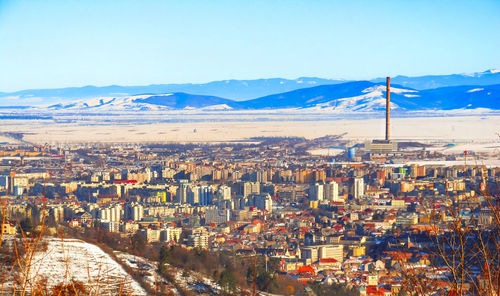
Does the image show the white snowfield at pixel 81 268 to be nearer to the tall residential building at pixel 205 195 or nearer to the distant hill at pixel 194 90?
the tall residential building at pixel 205 195

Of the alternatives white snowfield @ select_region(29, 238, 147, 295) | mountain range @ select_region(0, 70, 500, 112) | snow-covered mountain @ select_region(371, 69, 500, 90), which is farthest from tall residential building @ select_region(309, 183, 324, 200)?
snow-covered mountain @ select_region(371, 69, 500, 90)

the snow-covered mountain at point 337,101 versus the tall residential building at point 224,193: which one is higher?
the snow-covered mountain at point 337,101

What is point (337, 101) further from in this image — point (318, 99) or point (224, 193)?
point (224, 193)


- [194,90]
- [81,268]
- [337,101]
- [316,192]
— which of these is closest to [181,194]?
[316,192]

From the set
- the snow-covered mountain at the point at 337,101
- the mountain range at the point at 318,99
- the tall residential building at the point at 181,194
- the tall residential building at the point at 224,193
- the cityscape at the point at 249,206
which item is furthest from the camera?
the mountain range at the point at 318,99

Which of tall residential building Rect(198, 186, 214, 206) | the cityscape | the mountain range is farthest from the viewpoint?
the mountain range

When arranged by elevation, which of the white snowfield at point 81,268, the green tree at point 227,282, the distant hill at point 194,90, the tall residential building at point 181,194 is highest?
the distant hill at point 194,90

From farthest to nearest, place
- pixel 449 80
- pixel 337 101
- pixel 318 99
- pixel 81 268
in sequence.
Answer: pixel 449 80, pixel 318 99, pixel 337 101, pixel 81 268

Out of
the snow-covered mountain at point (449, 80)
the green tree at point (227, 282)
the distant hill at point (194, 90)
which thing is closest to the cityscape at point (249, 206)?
the green tree at point (227, 282)

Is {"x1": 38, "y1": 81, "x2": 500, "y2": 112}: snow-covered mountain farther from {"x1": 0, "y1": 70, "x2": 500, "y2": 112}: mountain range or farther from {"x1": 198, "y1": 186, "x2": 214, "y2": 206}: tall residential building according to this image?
{"x1": 198, "y1": 186, "x2": 214, "y2": 206}: tall residential building
